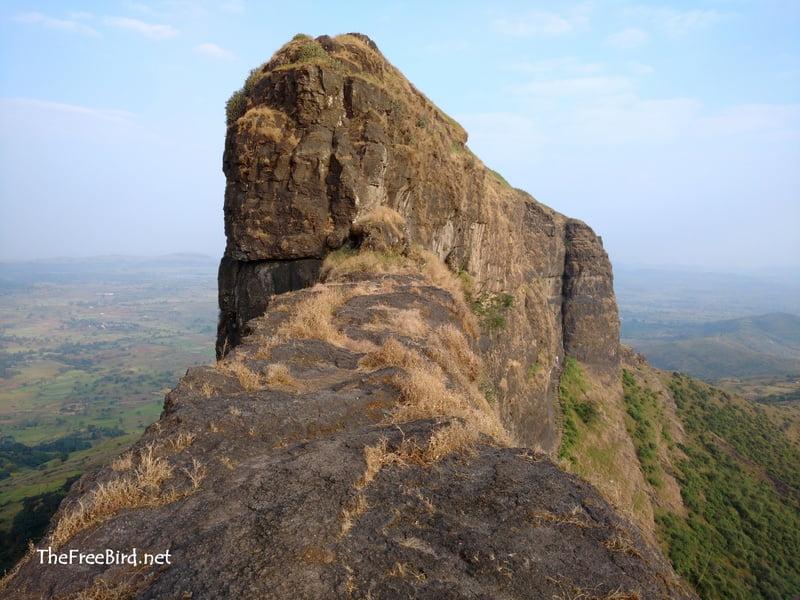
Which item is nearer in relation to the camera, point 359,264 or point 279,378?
point 279,378

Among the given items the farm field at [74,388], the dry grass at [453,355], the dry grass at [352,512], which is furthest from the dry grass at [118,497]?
the farm field at [74,388]

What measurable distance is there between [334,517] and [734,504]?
39692mm

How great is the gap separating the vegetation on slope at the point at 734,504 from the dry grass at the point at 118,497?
82.8ft

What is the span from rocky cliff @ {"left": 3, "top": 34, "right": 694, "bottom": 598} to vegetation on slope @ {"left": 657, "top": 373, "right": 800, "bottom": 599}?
22.2m

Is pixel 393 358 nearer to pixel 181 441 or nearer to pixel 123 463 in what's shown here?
pixel 181 441

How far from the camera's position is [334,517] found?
9.98ft

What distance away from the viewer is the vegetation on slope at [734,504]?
2548 cm

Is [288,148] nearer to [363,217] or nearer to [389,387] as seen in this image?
[363,217]

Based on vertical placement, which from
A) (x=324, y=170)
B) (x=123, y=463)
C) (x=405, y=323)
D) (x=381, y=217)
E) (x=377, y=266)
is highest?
(x=324, y=170)

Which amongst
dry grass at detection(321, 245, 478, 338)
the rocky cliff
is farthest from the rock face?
dry grass at detection(321, 245, 478, 338)

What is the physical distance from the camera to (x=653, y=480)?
3200 centimetres

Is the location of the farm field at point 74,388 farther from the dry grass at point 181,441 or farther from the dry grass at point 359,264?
the dry grass at point 181,441

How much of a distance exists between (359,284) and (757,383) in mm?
97273

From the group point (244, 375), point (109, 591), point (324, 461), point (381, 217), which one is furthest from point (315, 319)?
point (381, 217)
